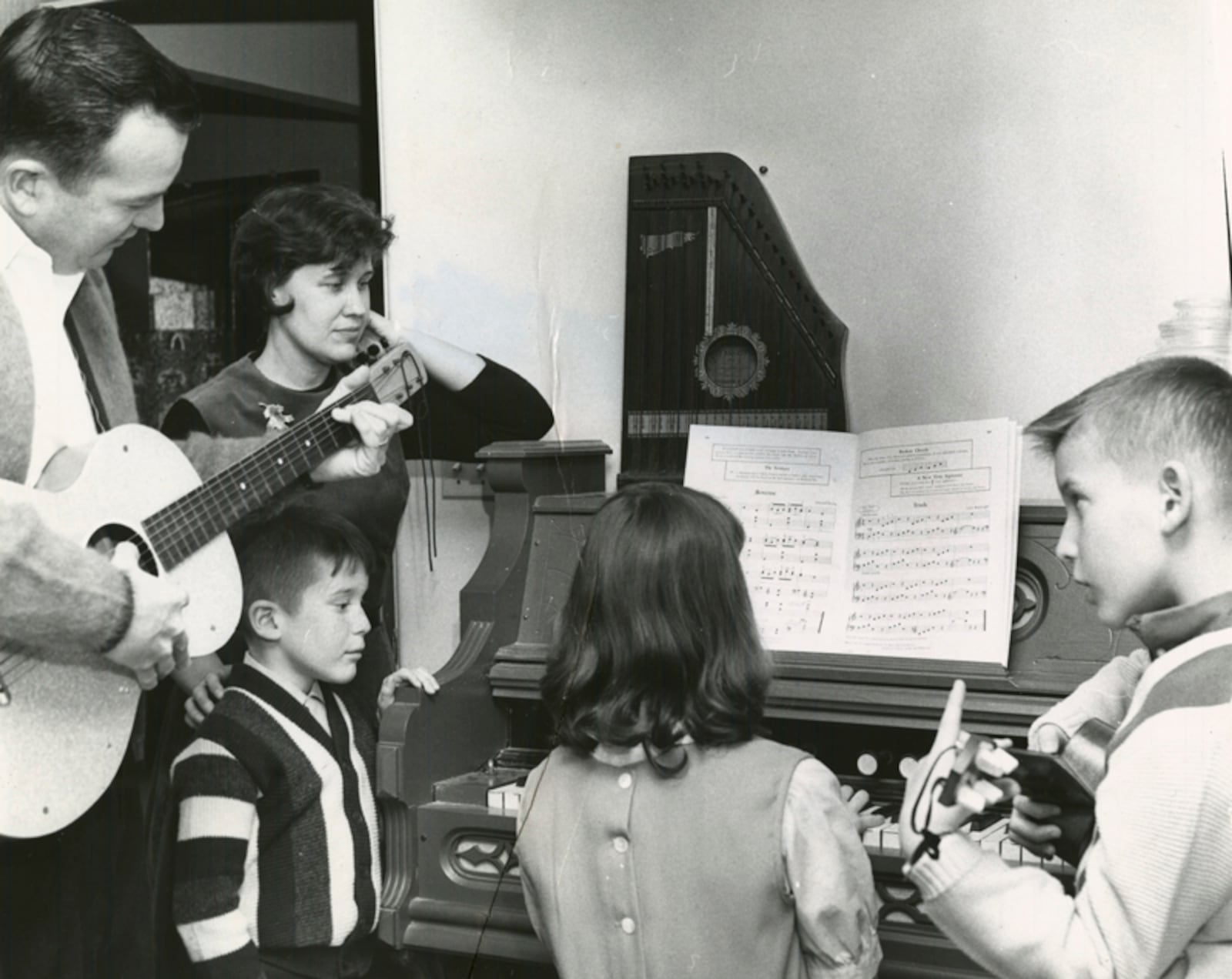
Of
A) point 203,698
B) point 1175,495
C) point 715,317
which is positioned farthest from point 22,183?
point 1175,495

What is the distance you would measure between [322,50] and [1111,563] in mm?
1256

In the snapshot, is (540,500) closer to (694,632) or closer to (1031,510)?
(694,632)

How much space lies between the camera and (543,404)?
6.27ft

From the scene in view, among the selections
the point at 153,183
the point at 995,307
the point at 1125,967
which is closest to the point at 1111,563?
the point at 1125,967

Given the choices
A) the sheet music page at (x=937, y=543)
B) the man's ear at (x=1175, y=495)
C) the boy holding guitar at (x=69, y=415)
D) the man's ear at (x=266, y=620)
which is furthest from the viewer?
the man's ear at (x=266, y=620)

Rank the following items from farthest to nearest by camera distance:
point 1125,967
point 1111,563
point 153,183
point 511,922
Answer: point 511,922 < point 153,183 < point 1111,563 < point 1125,967

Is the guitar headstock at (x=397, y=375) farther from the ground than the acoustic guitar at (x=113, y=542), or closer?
farther from the ground

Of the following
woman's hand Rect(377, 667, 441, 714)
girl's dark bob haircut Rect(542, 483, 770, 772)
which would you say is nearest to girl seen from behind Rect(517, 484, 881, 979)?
girl's dark bob haircut Rect(542, 483, 770, 772)

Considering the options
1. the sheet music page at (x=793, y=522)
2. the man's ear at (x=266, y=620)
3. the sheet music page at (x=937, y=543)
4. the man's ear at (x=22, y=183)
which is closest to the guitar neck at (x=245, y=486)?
the man's ear at (x=266, y=620)

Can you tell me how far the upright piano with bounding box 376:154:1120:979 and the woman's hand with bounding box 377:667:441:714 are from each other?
0.06ft

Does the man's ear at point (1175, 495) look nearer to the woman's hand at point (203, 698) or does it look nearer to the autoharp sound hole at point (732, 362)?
the autoharp sound hole at point (732, 362)

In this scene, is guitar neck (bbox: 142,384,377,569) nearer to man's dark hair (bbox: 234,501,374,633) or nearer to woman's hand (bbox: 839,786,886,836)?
man's dark hair (bbox: 234,501,374,633)

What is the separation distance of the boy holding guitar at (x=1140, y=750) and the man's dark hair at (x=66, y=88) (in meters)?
1.09

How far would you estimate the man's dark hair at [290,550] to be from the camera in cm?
168
